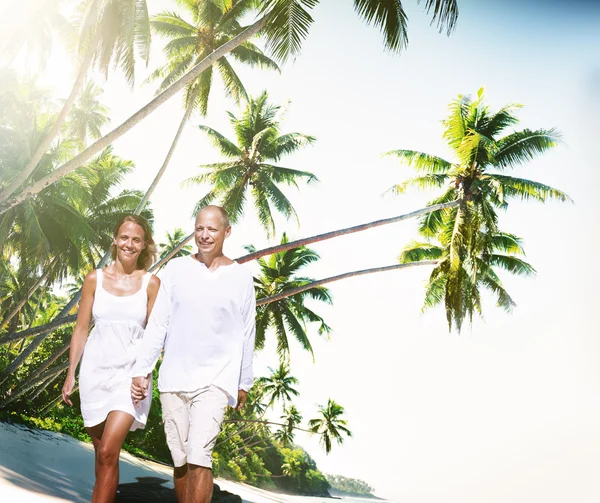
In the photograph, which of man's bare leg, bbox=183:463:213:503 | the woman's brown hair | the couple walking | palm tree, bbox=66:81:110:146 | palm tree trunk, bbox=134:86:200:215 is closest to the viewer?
man's bare leg, bbox=183:463:213:503

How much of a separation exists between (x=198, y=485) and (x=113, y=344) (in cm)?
93

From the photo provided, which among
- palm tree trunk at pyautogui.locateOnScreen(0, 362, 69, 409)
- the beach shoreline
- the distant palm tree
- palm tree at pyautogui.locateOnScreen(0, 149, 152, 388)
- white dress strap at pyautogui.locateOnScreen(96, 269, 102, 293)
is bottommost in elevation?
the beach shoreline

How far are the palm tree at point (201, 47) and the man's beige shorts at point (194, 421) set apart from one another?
1376 centimetres

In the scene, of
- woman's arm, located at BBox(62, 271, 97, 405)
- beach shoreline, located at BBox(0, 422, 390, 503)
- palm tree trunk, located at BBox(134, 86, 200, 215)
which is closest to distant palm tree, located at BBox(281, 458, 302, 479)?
beach shoreline, located at BBox(0, 422, 390, 503)

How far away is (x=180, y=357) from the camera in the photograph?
3.05 metres

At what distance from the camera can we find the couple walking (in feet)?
9.84

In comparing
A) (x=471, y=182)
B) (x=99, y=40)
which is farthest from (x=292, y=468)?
(x=99, y=40)

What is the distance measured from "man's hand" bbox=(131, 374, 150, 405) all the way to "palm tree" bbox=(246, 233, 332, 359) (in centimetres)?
2120

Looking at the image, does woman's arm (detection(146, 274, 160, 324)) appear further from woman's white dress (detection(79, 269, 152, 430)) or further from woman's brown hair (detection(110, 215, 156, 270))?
woman's brown hair (detection(110, 215, 156, 270))

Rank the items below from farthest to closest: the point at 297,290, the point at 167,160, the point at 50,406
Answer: the point at 50,406 → the point at 167,160 → the point at 297,290

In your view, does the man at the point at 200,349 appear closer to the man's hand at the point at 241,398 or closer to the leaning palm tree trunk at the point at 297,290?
the man's hand at the point at 241,398

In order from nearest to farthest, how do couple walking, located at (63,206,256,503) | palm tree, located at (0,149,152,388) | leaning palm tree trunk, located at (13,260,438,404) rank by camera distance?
couple walking, located at (63,206,256,503) < leaning palm tree trunk, located at (13,260,438,404) < palm tree, located at (0,149,152,388)

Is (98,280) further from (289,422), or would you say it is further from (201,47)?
(289,422)

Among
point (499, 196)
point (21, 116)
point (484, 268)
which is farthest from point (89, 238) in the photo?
point (484, 268)
